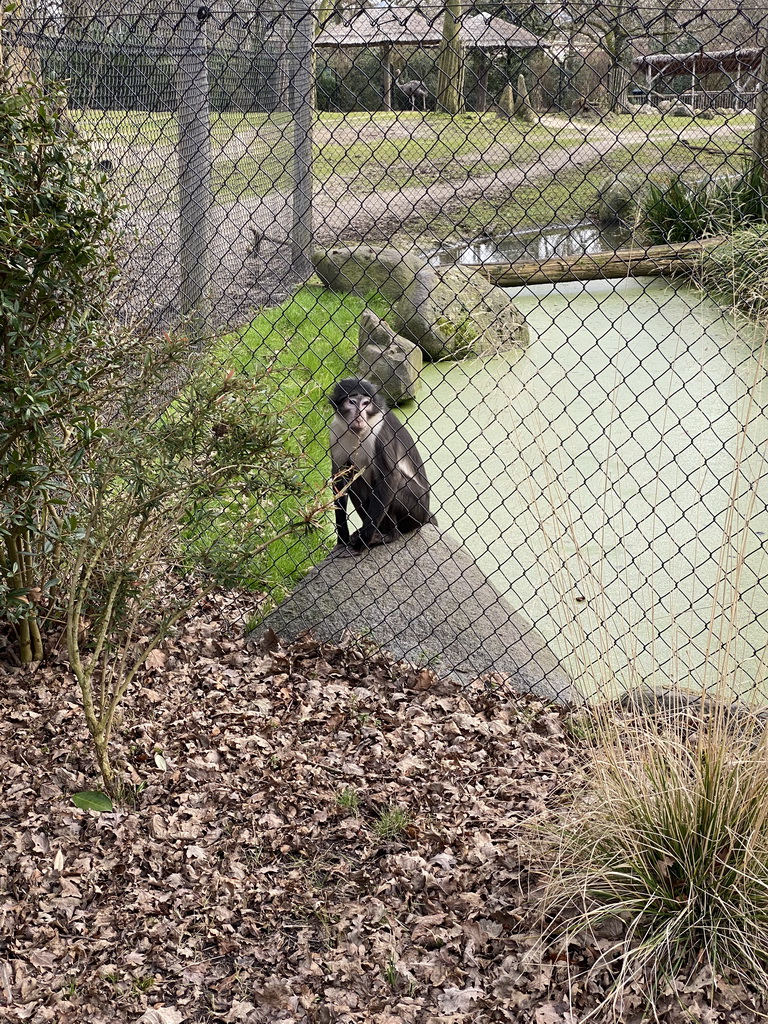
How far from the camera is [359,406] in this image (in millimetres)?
4277

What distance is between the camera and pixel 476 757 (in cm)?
282

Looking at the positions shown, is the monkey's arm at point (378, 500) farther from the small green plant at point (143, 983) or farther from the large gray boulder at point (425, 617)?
the small green plant at point (143, 983)

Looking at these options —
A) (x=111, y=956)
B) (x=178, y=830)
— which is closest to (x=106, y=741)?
(x=178, y=830)

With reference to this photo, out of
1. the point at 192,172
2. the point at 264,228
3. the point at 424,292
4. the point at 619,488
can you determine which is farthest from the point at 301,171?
the point at 619,488

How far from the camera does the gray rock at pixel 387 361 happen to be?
7.11 m

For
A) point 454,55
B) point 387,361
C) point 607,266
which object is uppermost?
point 454,55

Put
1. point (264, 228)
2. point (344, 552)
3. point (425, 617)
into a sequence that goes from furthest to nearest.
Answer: point (264, 228) → point (344, 552) → point (425, 617)

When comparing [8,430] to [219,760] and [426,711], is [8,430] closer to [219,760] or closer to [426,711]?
[219,760]

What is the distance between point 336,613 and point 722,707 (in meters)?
1.79

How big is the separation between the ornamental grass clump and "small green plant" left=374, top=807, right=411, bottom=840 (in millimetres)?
500

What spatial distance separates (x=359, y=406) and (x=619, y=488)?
195cm

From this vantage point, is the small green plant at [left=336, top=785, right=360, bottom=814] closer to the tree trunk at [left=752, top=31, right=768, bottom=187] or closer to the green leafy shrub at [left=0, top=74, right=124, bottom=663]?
the green leafy shrub at [left=0, top=74, right=124, bottom=663]

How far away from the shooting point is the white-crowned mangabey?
167 inches

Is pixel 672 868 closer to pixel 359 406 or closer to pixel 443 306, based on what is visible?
pixel 359 406
